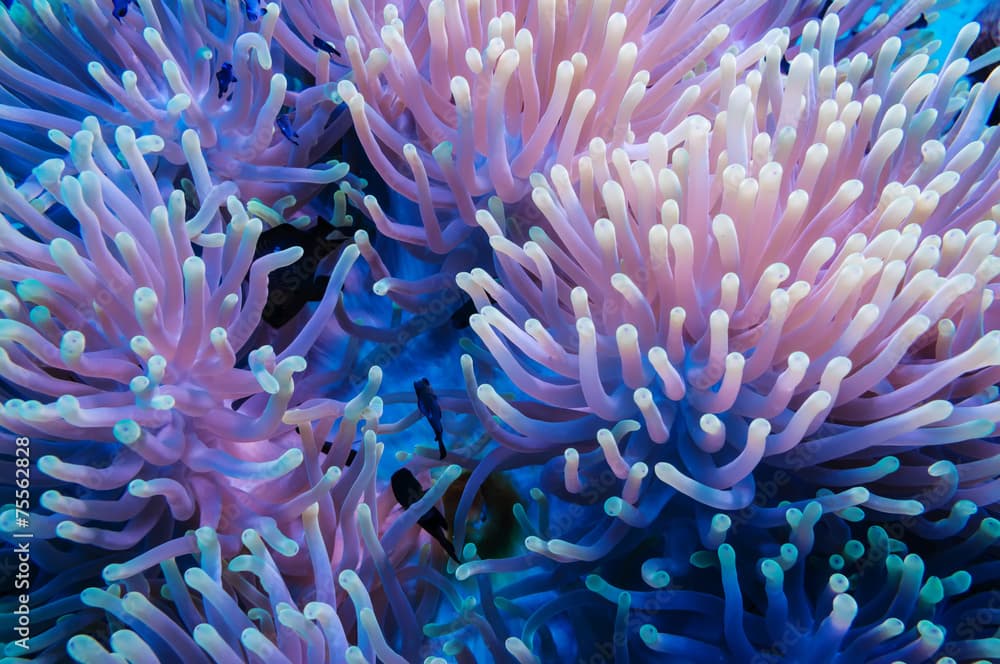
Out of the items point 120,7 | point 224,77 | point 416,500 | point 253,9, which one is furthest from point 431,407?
point 120,7

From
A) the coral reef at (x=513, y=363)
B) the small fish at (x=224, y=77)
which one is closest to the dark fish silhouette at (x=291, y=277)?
the coral reef at (x=513, y=363)

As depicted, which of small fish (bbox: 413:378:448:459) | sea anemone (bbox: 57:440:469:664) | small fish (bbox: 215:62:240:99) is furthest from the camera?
small fish (bbox: 215:62:240:99)

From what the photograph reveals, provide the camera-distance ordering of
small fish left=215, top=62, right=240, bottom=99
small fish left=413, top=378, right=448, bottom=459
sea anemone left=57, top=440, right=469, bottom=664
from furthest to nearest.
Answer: small fish left=215, top=62, right=240, bottom=99
small fish left=413, top=378, right=448, bottom=459
sea anemone left=57, top=440, right=469, bottom=664

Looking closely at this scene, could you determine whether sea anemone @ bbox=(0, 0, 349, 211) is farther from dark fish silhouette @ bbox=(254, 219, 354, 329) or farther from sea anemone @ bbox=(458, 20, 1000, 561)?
sea anemone @ bbox=(458, 20, 1000, 561)

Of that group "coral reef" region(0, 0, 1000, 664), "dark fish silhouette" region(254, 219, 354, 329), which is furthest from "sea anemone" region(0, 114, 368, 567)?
"dark fish silhouette" region(254, 219, 354, 329)

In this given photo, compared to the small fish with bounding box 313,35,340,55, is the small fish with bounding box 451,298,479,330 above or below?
below

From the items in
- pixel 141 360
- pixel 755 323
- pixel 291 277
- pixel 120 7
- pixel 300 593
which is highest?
pixel 120 7

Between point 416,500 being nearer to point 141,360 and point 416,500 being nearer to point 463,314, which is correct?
point 463,314

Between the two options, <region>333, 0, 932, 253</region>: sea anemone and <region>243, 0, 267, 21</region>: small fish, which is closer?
<region>333, 0, 932, 253</region>: sea anemone
